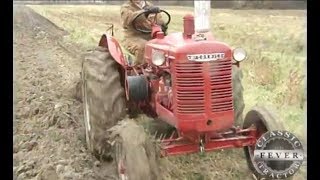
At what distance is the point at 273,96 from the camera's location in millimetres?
3123

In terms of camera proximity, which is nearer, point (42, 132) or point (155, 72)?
point (155, 72)

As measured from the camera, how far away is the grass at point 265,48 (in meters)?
2.55

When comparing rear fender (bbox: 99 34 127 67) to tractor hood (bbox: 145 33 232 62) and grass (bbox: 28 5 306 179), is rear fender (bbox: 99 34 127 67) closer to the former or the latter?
grass (bbox: 28 5 306 179)

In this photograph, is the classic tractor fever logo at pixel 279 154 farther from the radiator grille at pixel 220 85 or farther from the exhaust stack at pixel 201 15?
the exhaust stack at pixel 201 15

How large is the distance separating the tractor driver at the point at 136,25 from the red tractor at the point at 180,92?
5 cm

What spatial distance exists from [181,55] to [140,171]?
1.73 feet

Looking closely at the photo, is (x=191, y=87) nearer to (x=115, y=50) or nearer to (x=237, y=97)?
(x=237, y=97)

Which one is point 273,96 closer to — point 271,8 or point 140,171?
point 271,8

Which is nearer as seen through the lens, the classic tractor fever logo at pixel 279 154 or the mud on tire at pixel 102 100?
the classic tractor fever logo at pixel 279 154

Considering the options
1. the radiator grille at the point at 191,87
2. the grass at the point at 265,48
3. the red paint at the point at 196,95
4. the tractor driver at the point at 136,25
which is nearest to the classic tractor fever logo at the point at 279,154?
the grass at the point at 265,48

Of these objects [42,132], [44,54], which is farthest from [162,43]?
[44,54]

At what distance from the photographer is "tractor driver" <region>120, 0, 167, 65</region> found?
10.5 feet

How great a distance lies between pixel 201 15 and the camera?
2.45 metres

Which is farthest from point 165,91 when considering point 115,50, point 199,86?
point 115,50
